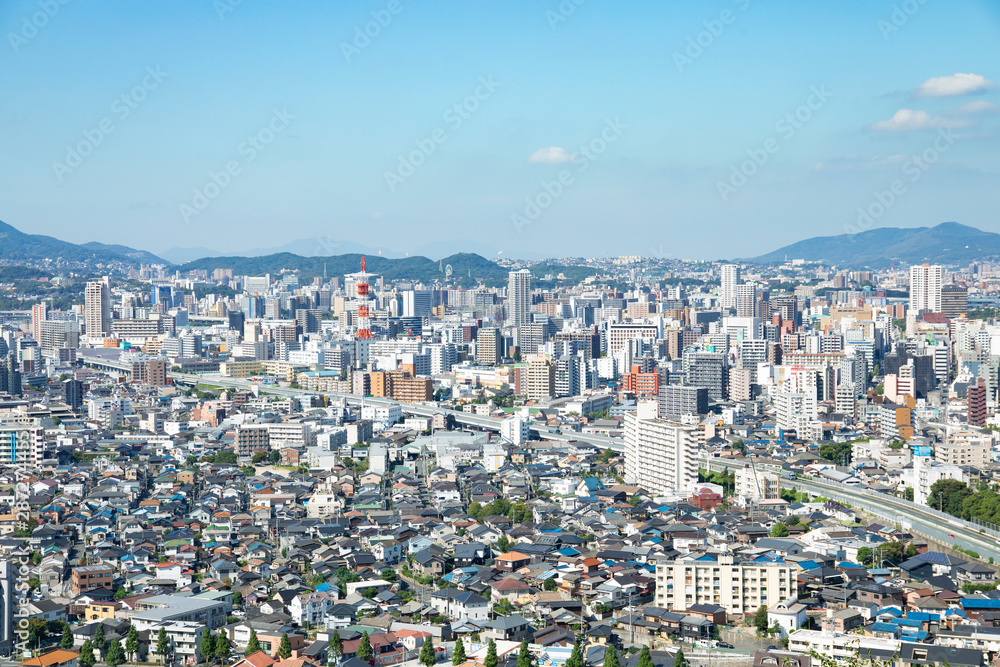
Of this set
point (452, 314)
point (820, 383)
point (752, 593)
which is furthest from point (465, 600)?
point (452, 314)

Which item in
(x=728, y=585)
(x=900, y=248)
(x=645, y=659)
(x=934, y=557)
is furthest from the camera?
(x=900, y=248)

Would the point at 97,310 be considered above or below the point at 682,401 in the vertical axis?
above

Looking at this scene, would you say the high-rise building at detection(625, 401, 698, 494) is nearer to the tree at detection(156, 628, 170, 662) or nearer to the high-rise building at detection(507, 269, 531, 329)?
the tree at detection(156, 628, 170, 662)

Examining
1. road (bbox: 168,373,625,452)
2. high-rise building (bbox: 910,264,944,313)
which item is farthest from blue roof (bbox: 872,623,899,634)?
high-rise building (bbox: 910,264,944,313)

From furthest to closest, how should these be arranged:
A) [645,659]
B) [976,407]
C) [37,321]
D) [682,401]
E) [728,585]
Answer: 1. [37,321]
2. [682,401]
3. [976,407]
4. [728,585]
5. [645,659]

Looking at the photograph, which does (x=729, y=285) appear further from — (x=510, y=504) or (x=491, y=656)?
(x=491, y=656)

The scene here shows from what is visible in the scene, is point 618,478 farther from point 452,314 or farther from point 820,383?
point 452,314

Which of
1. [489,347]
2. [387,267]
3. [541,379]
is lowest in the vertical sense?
[541,379]

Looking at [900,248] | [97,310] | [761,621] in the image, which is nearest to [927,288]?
[97,310]
